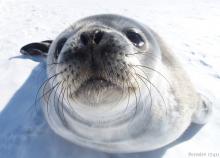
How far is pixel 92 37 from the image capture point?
6.05 ft

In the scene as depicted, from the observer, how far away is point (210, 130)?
296cm

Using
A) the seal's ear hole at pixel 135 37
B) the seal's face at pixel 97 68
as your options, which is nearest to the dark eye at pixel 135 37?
the seal's ear hole at pixel 135 37

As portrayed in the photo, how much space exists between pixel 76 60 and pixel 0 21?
221 inches

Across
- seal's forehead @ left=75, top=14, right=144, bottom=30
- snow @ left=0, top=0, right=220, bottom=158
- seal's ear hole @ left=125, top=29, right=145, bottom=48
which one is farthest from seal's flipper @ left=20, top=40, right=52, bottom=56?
seal's ear hole @ left=125, top=29, right=145, bottom=48

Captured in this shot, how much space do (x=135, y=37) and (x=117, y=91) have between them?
2.17ft

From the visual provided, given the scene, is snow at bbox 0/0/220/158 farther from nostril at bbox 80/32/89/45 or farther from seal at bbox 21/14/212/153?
nostril at bbox 80/32/89/45

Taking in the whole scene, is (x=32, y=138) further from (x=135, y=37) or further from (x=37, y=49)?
(x=37, y=49)

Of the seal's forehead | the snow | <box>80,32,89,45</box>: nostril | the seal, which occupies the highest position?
<box>80,32,89,45</box>: nostril

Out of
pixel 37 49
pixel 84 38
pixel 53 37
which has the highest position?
pixel 84 38

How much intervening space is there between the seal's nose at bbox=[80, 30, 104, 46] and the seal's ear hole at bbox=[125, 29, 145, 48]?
25.2 inches

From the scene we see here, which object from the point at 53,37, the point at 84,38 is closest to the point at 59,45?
the point at 84,38

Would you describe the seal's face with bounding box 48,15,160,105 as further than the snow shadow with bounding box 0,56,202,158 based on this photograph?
No

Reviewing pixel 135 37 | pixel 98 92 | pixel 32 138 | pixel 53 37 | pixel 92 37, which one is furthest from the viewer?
pixel 53 37

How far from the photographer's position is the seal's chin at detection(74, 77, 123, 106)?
192 cm
